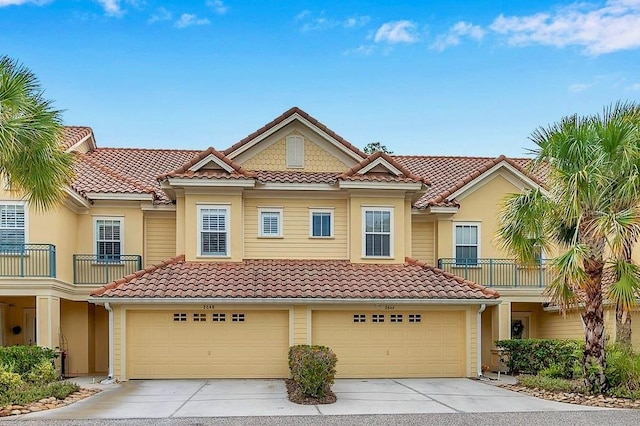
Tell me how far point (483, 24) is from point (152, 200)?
39.0 ft

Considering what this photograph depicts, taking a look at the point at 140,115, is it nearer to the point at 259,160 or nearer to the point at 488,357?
the point at 259,160

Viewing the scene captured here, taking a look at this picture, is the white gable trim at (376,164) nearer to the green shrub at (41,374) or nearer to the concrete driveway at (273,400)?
the concrete driveway at (273,400)

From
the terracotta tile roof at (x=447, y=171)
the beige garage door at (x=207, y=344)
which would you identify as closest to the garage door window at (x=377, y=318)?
the beige garage door at (x=207, y=344)

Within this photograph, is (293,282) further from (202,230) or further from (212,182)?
(212,182)

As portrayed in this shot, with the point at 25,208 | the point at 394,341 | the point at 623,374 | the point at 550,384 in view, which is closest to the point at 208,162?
the point at 25,208

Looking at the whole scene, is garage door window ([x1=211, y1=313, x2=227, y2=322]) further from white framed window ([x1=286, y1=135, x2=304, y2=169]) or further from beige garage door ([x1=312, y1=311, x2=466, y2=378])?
white framed window ([x1=286, y1=135, x2=304, y2=169])

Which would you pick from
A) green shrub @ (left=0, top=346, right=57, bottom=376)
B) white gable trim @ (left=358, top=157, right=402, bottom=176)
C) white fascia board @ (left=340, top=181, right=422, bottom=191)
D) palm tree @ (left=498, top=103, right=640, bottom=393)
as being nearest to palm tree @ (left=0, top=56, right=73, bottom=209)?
green shrub @ (left=0, top=346, right=57, bottom=376)

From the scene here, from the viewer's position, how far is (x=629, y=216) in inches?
522

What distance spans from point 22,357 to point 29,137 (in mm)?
6414

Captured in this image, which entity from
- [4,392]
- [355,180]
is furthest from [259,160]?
[4,392]

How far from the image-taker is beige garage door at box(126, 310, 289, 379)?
17.8 m

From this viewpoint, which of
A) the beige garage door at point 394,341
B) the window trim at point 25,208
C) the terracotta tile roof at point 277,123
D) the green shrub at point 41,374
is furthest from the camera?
the terracotta tile roof at point 277,123

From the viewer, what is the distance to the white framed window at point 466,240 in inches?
862

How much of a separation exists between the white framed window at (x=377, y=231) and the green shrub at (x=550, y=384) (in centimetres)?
579
